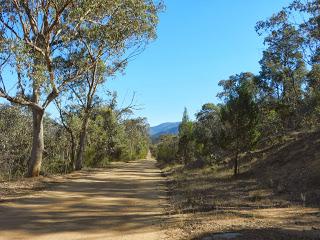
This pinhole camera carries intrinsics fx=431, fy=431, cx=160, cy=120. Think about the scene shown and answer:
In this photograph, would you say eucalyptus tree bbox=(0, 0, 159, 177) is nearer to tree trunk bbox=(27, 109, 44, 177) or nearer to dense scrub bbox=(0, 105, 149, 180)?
tree trunk bbox=(27, 109, 44, 177)

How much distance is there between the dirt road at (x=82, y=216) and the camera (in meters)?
9.12

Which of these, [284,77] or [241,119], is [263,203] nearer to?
[241,119]

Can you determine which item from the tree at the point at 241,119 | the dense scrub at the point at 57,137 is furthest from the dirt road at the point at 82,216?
the dense scrub at the point at 57,137

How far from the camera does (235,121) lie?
78.7 feet

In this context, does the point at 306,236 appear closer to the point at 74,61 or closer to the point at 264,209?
the point at 264,209

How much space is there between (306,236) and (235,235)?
134 centimetres

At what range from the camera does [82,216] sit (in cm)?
1127

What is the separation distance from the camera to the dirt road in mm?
9125

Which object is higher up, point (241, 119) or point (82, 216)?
point (241, 119)

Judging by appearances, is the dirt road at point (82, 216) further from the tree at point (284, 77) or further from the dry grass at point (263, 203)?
the tree at point (284, 77)

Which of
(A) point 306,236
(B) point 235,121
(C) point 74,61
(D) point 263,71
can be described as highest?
(D) point 263,71

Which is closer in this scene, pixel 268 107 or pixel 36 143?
pixel 36 143

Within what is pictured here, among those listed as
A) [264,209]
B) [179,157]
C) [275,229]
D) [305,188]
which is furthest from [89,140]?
[275,229]

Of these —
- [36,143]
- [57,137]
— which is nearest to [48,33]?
[36,143]
